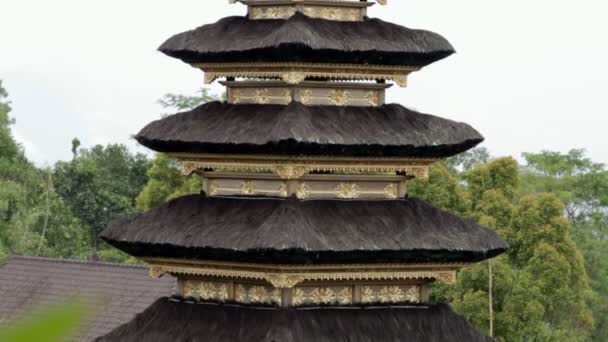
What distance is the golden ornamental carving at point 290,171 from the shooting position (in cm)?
1719

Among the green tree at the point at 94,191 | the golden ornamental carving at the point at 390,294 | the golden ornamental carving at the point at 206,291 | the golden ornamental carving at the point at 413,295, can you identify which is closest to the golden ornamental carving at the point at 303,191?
the golden ornamental carving at the point at 390,294

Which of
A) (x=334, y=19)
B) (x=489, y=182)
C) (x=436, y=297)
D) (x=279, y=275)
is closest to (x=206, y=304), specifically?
(x=279, y=275)

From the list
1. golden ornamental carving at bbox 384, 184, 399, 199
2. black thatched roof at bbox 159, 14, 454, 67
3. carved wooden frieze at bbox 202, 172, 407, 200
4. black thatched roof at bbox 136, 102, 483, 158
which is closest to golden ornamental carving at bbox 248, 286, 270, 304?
carved wooden frieze at bbox 202, 172, 407, 200

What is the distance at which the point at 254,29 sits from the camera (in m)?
18.2

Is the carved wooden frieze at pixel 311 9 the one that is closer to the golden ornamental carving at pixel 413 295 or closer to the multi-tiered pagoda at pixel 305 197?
the multi-tiered pagoda at pixel 305 197

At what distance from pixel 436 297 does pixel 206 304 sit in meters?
15.1

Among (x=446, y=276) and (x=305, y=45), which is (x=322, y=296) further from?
(x=305, y=45)


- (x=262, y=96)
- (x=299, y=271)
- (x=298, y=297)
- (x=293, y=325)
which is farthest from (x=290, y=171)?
(x=293, y=325)

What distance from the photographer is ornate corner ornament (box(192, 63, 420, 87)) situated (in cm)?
1762

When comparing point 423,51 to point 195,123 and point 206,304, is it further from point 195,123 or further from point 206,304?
point 206,304

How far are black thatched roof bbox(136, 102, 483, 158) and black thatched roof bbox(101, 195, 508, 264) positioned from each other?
0.70m

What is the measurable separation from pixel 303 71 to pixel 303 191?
60.4 inches

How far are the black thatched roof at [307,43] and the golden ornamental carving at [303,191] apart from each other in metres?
1.58

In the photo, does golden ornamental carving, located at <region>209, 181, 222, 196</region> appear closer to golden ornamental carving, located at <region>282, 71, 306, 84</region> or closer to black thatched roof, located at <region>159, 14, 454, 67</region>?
black thatched roof, located at <region>159, 14, 454, 67</region>
